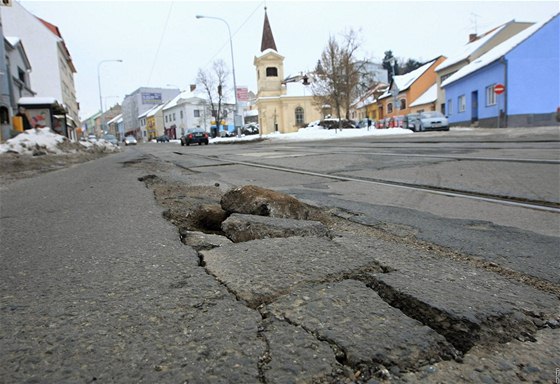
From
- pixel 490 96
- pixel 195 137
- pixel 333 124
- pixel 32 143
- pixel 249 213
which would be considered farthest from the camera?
pixel 333 124

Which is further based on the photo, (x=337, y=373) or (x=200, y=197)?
(x=200, y=197)

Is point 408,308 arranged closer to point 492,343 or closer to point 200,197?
point 492,343

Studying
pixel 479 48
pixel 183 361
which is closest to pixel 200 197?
pixel 183 361

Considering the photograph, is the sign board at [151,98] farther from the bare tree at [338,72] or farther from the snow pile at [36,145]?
the snow pile at [36,145]

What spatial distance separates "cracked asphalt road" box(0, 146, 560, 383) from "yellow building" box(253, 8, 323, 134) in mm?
56368

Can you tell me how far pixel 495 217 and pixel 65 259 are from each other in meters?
3.35

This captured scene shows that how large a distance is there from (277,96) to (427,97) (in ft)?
74.0

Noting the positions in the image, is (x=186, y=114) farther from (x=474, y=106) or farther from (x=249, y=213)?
(x=249, y=213)

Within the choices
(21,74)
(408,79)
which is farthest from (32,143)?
(408,79)

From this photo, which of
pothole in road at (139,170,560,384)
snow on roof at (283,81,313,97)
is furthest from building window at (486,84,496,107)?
snow on roof at (283,81,313,97)

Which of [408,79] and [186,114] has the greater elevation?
[408,79]

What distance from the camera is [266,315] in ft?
5.25

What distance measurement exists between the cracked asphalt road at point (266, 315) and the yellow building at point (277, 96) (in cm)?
5637

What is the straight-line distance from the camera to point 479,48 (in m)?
35.4
